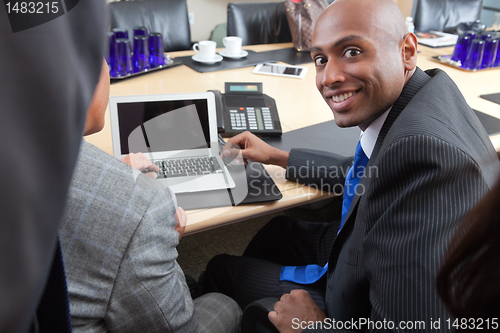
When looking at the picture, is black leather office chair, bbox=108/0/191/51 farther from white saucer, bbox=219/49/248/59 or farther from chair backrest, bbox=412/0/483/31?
chair backrest, bbox=412/0/483/31

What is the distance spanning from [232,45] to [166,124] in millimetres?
1140

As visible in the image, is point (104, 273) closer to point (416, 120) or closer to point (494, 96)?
point (416, 120)

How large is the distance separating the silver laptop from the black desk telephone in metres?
0.16

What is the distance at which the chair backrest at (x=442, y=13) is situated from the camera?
2.90m

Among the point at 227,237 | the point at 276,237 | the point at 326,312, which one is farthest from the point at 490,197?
the point at 227,237

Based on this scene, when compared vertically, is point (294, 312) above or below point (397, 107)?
below

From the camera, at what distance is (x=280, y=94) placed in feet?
5.71

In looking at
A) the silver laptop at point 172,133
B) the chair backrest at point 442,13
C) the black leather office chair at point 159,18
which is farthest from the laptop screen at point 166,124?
the chair backrest at point 442,13

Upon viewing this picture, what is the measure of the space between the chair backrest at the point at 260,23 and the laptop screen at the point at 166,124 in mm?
1528

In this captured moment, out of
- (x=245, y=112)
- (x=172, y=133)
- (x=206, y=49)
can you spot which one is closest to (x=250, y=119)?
(x=245, y=112)

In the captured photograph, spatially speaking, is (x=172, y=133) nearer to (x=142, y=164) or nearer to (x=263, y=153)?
(x=142, y=164)

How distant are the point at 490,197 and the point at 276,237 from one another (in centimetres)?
100

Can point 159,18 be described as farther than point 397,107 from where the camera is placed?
Yes

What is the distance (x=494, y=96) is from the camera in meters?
1.76
